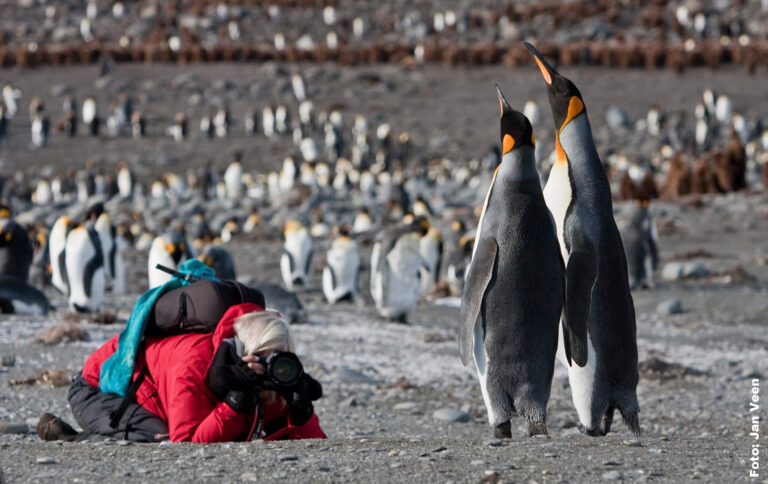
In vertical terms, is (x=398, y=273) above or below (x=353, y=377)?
above

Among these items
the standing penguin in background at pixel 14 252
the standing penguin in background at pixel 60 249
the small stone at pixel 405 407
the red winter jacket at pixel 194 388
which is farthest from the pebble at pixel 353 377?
the standing penguin in background at pixel 60 249

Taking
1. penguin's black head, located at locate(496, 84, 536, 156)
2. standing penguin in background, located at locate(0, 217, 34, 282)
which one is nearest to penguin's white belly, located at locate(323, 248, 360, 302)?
standing penguin in background, located at locate(0, 217, 34, 282)

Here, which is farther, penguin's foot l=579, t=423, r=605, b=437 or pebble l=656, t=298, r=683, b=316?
pebble l=656, t=298, r=683, b=316

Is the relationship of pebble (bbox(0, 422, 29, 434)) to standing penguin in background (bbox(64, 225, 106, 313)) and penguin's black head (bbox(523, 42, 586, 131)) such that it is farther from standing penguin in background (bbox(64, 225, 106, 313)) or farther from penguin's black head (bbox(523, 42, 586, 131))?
standing penguin in background (bbox(64, 225, 106, 313))

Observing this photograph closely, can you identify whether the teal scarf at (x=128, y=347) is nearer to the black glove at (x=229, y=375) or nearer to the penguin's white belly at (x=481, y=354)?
the black glove at (x=229, y=375)

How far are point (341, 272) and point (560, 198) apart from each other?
7533 millimetres

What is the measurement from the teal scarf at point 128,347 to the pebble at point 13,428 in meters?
0.94

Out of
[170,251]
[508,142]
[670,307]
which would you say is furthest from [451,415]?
[170,251]

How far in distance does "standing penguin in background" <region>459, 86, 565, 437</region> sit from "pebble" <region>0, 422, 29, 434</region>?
1912 mm

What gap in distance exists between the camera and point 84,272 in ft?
34.8

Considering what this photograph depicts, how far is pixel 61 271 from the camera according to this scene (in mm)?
11180

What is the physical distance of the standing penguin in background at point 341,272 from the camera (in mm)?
12016

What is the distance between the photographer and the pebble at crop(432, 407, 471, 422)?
5965mm

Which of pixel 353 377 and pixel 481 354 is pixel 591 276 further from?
pixel 353 377
